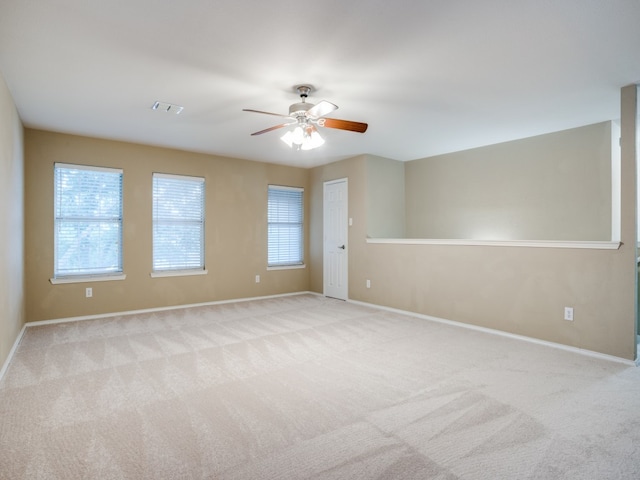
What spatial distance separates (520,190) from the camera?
482 cm

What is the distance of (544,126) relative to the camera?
4.25 meters

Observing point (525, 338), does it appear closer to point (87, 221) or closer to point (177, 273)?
point (177, 273)

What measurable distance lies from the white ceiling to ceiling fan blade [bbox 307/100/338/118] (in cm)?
24

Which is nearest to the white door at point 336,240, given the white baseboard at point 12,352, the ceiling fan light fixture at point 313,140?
the ceiling fan light fixture at point 313,140

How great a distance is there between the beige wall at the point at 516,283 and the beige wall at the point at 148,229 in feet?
5.41

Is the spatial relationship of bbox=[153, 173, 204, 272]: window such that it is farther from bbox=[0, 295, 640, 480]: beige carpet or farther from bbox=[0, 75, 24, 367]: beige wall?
bbox=[0, 295, 640, 480]: beige carpet

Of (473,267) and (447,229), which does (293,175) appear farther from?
(473,267)

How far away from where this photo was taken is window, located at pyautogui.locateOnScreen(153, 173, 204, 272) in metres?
5.20

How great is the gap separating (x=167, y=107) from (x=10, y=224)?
183 centimetres

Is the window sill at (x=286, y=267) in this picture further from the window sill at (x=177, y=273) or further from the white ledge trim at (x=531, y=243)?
the white ledge trim at (x=531, y=243)

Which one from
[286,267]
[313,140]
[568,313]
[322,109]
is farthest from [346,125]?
[286,267]

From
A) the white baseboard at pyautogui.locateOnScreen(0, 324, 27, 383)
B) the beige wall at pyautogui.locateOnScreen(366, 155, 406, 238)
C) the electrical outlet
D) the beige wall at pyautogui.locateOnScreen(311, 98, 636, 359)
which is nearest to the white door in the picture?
the beige wall at pyautogui.locateOnScreen(311, 98, 636, 359)

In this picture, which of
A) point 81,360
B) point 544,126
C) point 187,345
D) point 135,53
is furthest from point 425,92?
point 81,360

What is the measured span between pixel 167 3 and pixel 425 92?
7.28 feet
